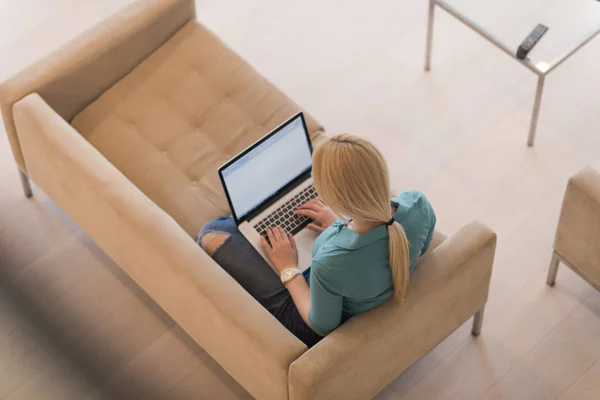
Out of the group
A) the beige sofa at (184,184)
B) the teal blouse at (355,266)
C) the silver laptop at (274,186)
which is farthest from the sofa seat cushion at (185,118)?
the teal blouse at (355,266)

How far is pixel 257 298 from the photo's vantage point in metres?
2.88

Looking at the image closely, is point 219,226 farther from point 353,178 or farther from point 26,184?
point 26,184

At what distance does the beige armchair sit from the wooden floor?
0.21 metres

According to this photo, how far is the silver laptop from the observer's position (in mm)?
2932

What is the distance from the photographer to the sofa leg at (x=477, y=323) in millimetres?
3109

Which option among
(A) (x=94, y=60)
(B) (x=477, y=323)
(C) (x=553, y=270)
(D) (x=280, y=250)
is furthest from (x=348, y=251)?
(A) (x=94, y=60)

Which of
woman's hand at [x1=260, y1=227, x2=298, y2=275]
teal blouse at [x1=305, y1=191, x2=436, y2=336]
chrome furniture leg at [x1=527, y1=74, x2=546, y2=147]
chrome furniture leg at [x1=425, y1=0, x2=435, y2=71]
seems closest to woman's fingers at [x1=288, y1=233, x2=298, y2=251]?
woman's hand at [x1=260, y1=227, x2=298, y2=275]

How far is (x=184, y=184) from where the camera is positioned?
3244 millimetres

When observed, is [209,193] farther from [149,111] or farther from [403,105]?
[403,105]

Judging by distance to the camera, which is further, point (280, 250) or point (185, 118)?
point (185, 118)

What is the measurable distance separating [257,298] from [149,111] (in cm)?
93

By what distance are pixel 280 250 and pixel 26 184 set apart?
4.28 ft

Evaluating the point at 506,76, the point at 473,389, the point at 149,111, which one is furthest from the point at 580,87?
the point at 149,111

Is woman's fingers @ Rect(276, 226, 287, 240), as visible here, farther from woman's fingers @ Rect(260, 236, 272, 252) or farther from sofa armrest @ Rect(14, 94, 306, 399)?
sofa armrest @ Rect(14, 94, 306, 399)
